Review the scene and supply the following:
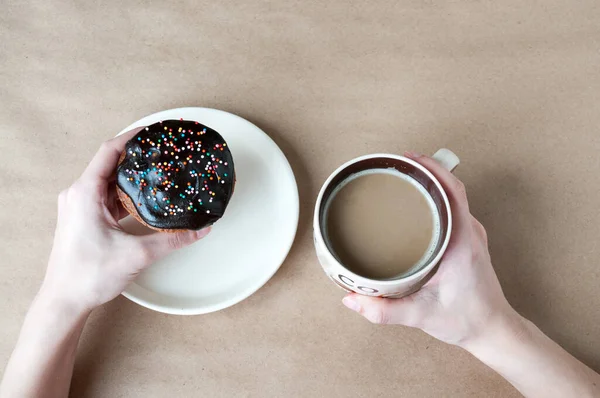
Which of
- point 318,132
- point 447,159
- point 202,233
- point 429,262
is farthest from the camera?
point 318,132

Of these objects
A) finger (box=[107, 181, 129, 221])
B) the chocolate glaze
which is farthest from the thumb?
finger (box=[107, 181, 129, 221])

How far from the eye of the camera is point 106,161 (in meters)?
0.99

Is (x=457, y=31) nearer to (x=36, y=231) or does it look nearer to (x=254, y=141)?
(x=254, y=141)

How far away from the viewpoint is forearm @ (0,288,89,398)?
0.99 metres

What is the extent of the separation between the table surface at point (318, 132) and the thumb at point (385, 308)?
22cm

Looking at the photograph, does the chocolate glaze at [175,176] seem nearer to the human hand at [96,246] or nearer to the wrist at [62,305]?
the human hand at [96,246]

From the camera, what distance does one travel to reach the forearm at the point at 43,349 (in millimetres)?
990

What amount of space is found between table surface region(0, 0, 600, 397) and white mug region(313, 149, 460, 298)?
0.31 meters

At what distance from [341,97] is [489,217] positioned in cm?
44

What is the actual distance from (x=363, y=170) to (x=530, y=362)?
1.68 ft

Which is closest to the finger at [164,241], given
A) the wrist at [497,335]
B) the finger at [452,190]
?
the finger at [452,190]

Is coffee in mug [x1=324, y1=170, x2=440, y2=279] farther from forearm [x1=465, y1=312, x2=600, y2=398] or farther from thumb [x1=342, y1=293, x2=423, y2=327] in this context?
forearm [x1=465, y1=312, x2=600, y2=398]

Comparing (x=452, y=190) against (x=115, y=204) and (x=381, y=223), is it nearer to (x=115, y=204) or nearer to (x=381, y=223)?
(x=381, y=223)

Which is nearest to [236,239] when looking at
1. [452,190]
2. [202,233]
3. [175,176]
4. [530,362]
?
[202,233]
